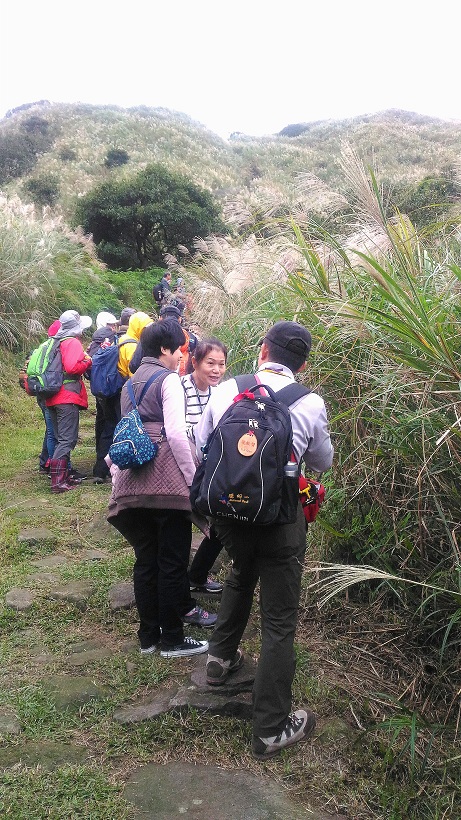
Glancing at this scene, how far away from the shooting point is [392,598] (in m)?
3.44

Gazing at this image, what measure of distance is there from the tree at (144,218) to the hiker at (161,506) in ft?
48.2

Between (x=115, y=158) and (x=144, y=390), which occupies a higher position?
(x=115, y=158)

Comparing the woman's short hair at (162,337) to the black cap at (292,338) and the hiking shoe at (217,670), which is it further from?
the hiking shoe at (217,670)

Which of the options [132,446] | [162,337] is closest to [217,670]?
[132,446]

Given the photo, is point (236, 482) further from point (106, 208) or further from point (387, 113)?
point (387, 113)

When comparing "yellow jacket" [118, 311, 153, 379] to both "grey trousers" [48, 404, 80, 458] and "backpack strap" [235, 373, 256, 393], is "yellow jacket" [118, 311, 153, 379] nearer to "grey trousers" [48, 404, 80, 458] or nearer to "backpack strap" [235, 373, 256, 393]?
"grey trousers" [48, 404, 80, 458]

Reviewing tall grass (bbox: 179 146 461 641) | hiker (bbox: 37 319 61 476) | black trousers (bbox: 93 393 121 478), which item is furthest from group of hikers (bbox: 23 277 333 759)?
hiker (bbox: 37 319 61 476)

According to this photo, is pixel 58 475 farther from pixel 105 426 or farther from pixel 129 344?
pixel 129 344

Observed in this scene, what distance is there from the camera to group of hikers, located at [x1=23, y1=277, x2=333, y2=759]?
2771 millimetres

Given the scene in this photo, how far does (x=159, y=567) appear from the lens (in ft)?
11.6

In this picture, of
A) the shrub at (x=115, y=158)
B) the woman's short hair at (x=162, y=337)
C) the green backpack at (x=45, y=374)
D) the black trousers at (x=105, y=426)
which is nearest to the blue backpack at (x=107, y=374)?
the black trousers at (x=105, y=426)

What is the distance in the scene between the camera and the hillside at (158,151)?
88.2ft

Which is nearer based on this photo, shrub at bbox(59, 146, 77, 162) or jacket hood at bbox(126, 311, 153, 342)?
jacket hood at bbox(126, 311, 153, 342)

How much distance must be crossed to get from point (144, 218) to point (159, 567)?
15603 millimetres
